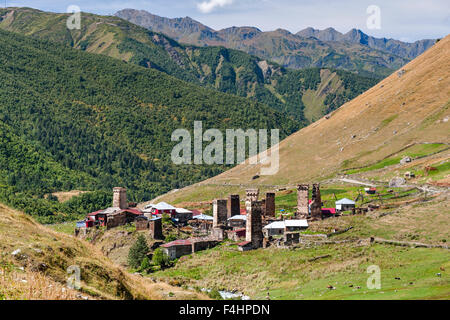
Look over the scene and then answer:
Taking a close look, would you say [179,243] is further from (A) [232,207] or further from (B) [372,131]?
(B) [372,131]

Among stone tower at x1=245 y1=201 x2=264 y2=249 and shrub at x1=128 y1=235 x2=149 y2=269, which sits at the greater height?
stone tower at x1=245 y1=201 x2=264 y2=249

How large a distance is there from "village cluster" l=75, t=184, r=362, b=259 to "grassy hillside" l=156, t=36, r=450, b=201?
38.6m

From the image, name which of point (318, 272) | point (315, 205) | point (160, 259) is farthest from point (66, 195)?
point (318, 272)

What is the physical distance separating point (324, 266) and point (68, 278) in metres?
23.1

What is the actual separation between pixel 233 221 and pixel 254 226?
1415 cm

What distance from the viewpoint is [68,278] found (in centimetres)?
2250

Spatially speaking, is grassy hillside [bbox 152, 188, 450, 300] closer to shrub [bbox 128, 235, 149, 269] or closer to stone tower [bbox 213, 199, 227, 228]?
shrub [bbox 128, 235, 149, 269]

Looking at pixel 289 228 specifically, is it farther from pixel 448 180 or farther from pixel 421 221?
pixel 448 180

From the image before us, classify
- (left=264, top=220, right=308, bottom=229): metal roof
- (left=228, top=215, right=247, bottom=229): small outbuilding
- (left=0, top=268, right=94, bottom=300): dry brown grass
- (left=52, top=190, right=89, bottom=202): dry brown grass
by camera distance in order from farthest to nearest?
(left=52, top=190, right=89, bottom=202): dry brown grass, (left=228, top=215, right=247, bottom=229): small outbuilding, (left=264, top=220, right=308, bottom=229): metal roof, (left=0, top=268, right=94, bottom=300): dry brown grass

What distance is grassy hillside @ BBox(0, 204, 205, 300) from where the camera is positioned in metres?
18.9

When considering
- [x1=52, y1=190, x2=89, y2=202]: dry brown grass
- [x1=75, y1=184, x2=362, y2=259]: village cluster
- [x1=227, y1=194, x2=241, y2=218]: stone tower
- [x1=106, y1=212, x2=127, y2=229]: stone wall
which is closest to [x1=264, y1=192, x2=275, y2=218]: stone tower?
[x1=75, y1=184, x2=362, y2=259]: village cluster

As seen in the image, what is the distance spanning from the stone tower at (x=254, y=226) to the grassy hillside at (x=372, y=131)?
175 feet

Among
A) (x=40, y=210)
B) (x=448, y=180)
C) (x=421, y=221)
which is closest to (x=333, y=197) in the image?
(x=448, y=180)
